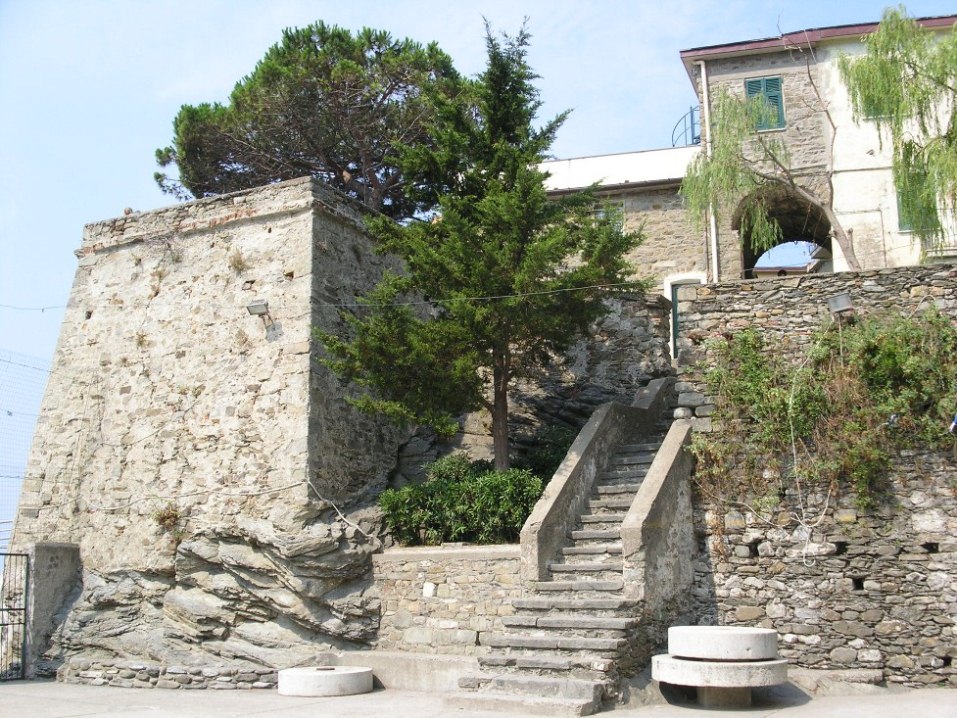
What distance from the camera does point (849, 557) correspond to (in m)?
9.64

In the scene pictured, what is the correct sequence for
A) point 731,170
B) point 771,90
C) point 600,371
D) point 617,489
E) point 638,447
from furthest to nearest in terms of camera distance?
point 771,90 < point 600,371 < point 731,170 < point 638,447 < point 617,489

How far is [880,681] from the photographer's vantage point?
362 inches

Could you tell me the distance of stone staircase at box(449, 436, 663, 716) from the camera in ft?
26.6

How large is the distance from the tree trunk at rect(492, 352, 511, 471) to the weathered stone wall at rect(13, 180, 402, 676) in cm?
176

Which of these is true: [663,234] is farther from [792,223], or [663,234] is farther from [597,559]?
[597,559]

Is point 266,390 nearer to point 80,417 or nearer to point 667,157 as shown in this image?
point 80,417

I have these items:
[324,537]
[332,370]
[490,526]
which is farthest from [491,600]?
[332,370]

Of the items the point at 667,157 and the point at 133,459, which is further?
the point at 667,157

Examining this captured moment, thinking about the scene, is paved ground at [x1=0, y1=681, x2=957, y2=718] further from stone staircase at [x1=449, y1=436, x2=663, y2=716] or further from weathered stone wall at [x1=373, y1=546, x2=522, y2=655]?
weathered stone wall at [x1=373, y1=546, x2=522, y2=655]

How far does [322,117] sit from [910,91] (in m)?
10.6

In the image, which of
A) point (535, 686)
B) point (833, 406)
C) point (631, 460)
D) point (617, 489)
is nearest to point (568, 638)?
point (535, 686)

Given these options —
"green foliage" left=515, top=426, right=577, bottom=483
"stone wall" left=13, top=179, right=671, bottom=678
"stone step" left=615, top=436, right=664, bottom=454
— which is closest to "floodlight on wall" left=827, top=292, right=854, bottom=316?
"stone step" left=615, top=436, right=664, bottom=454

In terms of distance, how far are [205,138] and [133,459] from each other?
849 centimetres

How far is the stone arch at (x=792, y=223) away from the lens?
16547 mm
